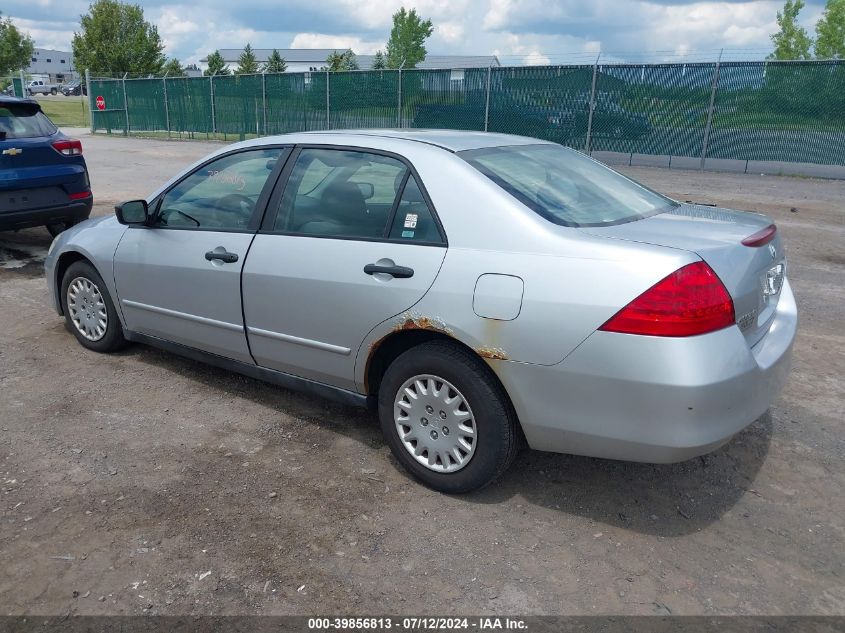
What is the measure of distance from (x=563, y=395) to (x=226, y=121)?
85.3ft

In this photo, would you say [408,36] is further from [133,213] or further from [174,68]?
[133,213]

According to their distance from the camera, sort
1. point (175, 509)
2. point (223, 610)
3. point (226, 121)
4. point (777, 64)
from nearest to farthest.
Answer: point (223, 610) < point (175, 509) < point (777, 64) < point (226, 121)

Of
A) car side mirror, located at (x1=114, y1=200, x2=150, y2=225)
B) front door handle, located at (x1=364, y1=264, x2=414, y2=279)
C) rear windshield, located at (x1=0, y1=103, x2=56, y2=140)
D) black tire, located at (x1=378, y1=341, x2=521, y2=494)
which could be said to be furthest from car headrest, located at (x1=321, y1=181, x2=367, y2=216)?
rear windshield, located at (x1=0, y1=103, x2=56, y2=140)

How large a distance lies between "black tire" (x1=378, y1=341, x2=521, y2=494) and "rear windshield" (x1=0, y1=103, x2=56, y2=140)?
632cm

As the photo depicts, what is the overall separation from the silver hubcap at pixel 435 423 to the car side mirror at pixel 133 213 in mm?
2146

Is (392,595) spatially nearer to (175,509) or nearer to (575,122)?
(175,509)

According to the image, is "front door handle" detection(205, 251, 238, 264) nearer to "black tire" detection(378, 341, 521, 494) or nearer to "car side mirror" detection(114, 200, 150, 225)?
"car side mirror" detection(114, 200, 150, 225)

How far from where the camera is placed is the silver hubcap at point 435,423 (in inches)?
127

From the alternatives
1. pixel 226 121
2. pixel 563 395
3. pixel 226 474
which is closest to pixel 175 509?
pixel 226 474

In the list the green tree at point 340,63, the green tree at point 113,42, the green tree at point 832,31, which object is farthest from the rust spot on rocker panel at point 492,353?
the green tree at point 340,63

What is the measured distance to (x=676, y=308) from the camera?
270cm

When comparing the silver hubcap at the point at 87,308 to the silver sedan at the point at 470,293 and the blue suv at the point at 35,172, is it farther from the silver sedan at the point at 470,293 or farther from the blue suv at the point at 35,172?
the blue suv at the point at 35,172

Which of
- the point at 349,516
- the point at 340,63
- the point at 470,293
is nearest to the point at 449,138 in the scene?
the point at 470,293

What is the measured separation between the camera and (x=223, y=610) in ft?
8.60
